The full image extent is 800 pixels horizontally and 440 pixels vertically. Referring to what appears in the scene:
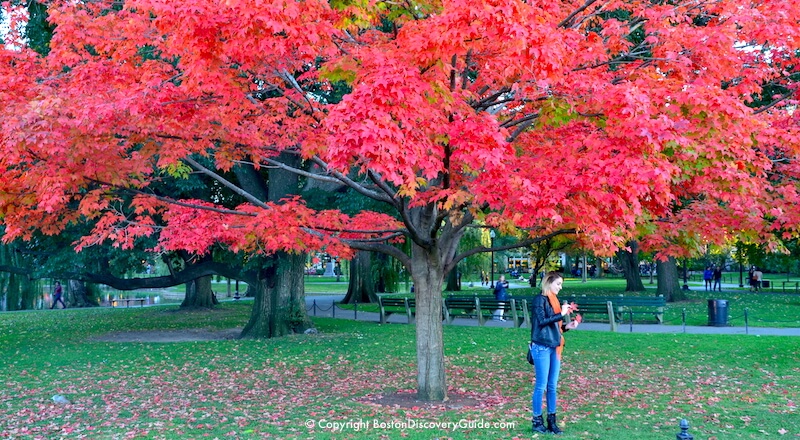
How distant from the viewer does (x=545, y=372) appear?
7504mm

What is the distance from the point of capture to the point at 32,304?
121 ft

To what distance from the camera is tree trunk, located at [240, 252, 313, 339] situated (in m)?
19.0

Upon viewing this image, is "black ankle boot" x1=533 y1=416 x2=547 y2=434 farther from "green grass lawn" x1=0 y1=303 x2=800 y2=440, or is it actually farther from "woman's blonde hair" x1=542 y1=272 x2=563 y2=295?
"woman's blonde hair" x1=542 y1=272 x2=563 y2=295

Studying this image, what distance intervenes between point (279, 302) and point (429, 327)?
32.7ft

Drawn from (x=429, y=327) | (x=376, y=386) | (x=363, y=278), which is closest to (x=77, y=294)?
(x=363, y=278)

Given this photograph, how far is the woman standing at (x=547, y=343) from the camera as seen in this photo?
742cm

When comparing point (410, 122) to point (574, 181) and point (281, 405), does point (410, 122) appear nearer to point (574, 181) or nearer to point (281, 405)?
point (574, 181)

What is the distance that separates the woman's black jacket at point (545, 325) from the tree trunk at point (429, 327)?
8.60 feet

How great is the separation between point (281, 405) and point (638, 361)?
730 cm

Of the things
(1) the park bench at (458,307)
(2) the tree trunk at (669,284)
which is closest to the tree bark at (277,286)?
(1) the park bench at (458,307)

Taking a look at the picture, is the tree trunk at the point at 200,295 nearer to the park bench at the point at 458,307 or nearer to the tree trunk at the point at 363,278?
the tree trunk at the point at 363,278

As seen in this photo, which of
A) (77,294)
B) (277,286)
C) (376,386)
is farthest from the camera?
(77,294)

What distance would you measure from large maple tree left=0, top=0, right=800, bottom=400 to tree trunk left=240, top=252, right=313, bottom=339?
7.27 m

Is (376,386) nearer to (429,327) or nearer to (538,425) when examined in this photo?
(429,327)
